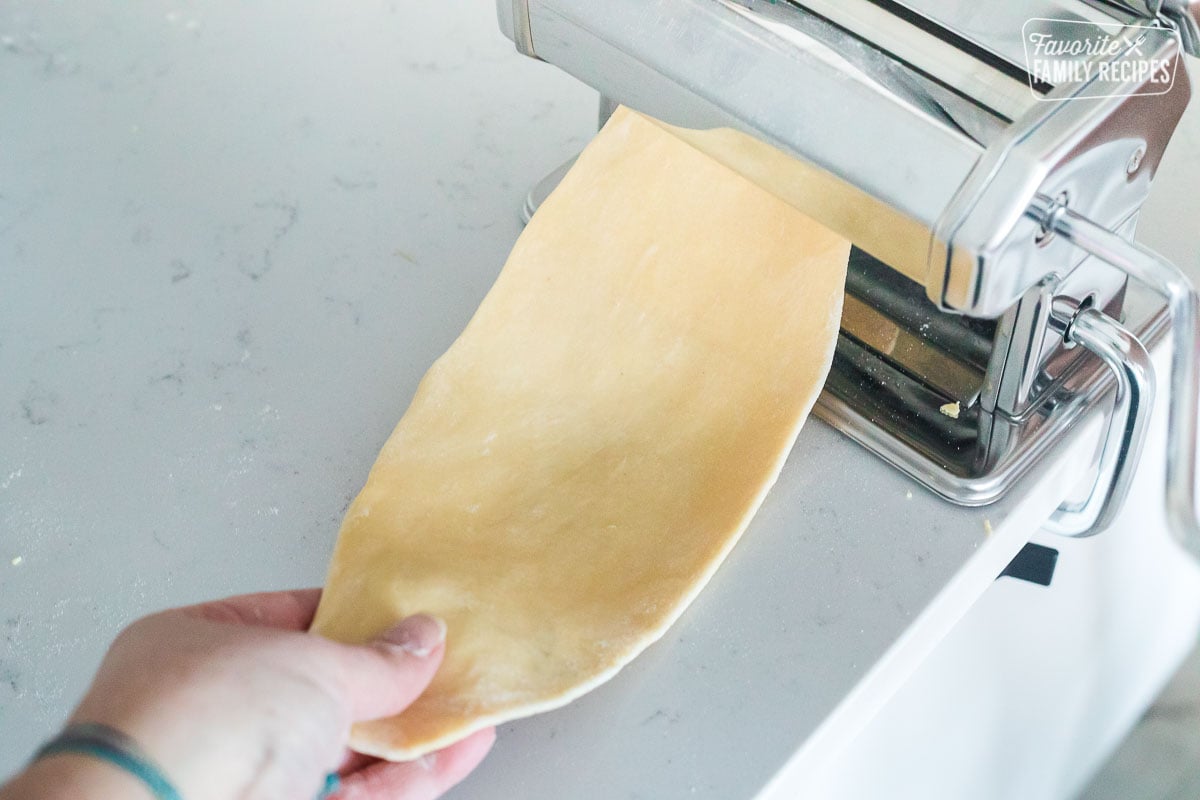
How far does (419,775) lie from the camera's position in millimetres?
583

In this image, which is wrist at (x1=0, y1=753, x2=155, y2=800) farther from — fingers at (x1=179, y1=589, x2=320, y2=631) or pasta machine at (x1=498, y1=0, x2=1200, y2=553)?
pasta machine at (x1=498, y1=0, x2=1200, y2=553)

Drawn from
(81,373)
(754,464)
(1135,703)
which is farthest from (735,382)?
(1135,703)

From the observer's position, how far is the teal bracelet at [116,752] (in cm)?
47

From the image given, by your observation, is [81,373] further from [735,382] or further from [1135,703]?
[1135,703]

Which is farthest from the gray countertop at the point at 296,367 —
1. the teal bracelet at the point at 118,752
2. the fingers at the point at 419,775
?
the teal bracelet at the point at 118,752

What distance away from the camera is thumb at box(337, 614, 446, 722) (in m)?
0.54

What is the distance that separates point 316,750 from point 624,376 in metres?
0.34

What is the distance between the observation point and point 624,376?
77cm

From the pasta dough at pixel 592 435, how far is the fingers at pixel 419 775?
0.08ft

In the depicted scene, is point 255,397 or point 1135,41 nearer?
point 1135,41

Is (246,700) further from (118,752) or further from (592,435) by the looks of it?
(592,435)

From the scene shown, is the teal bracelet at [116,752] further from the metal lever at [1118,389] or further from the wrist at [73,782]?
the metal lever at [1118,389]

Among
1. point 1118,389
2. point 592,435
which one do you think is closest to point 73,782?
point 592,435

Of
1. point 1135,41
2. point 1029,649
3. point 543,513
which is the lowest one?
point 1029,649
